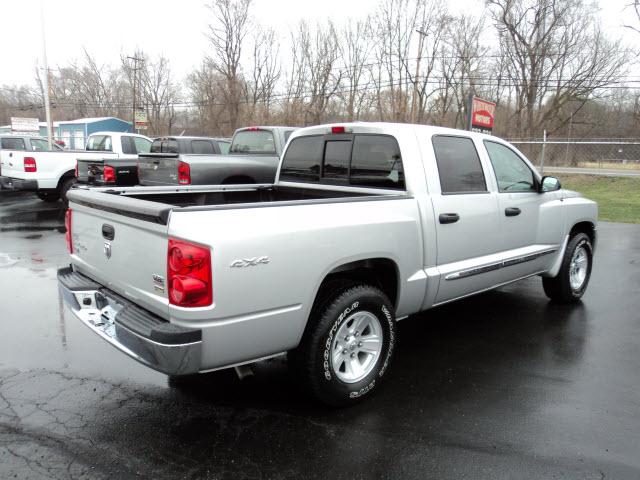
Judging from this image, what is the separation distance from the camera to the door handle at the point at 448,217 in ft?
→ 12.7

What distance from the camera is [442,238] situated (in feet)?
12.8

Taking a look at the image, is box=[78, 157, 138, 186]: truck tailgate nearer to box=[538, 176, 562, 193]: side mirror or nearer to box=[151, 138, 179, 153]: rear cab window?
box=[151, 138, 179, 153]: rear cab window

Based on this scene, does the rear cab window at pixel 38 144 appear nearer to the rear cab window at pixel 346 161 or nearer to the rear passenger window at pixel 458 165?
the rear cab window at pixel 346 161

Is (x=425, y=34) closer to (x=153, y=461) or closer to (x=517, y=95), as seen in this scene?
(x=517, y=95)

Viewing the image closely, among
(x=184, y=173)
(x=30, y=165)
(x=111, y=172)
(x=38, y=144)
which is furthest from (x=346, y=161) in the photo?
(x=38, y=144)

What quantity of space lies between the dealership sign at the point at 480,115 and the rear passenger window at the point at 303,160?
7.12m

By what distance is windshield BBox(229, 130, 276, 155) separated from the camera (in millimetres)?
10117

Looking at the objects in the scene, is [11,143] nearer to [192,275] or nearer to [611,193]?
[192,275]

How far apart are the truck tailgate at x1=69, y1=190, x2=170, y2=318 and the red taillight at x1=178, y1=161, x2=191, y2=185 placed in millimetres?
5065

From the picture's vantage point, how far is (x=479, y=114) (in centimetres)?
1180

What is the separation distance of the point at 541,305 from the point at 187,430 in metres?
4.37

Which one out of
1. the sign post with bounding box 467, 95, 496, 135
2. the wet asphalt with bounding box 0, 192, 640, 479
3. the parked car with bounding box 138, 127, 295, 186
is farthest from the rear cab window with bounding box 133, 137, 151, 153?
the wet asphalt with bounding box 0, 192, 640, 479

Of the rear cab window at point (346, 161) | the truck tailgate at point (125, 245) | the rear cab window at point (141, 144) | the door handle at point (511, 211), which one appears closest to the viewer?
the truck tailgate at point (125, 245)

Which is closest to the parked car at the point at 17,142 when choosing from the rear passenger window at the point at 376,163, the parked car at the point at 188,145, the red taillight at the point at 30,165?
the red taillight at the point at 30,165
